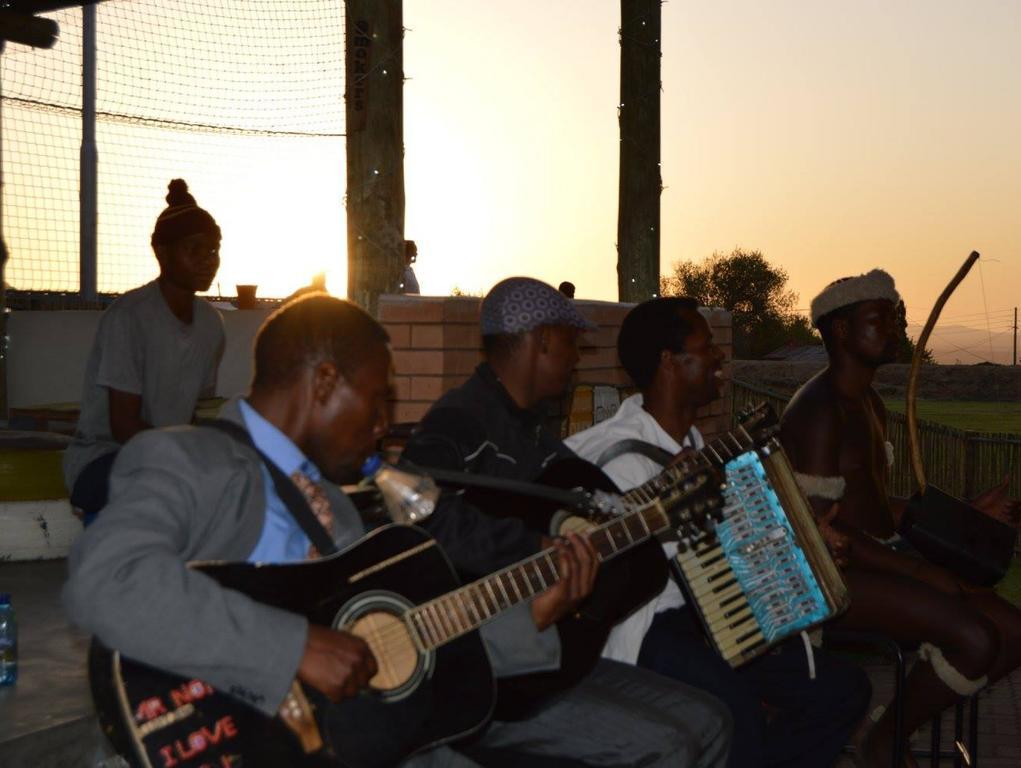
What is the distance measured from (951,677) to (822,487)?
0.83 m

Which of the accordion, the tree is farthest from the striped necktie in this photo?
the tree

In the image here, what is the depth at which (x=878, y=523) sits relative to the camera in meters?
5.11

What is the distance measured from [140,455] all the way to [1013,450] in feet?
43.8

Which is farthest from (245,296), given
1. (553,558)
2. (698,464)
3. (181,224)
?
(553,558)

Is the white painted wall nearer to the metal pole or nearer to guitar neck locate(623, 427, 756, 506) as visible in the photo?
the metal pole

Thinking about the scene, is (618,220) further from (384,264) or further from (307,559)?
(307,559)

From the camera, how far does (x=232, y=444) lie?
2650mm

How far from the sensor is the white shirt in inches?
157

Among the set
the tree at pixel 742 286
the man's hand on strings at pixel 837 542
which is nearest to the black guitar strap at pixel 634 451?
the man's hand on strings at pixel 837 542

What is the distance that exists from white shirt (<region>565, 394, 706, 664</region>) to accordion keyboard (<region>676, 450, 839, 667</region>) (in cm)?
13

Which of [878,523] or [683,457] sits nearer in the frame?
[683,457]

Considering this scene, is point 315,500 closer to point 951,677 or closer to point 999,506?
point 951,677

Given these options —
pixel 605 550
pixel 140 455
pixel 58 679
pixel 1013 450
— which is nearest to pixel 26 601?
pixel 58 679

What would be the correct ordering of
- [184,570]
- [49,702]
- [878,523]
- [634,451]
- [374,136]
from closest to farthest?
[184,570] < [634,451] < [49,702] < [878,523] < [374,136]
